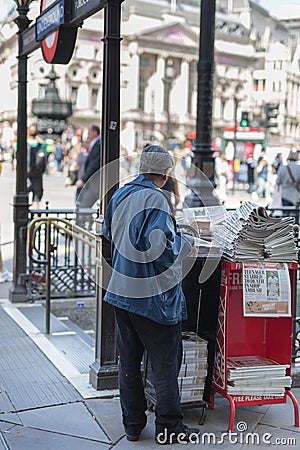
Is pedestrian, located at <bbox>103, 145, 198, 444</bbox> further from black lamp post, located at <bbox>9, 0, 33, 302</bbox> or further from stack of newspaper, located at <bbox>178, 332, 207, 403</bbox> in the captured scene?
black lamp post, located at <bbox>9, 0, 33, 302</bbox>

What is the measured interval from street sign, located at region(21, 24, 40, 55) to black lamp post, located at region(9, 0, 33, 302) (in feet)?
0.46

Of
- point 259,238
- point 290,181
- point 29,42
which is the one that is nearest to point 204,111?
point 29,42

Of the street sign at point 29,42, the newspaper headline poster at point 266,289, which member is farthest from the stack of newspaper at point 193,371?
the street sign at point 29,42

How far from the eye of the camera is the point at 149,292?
4098 mm

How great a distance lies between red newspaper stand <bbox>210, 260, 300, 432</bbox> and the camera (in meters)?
4.57

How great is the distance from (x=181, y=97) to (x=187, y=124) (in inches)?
171

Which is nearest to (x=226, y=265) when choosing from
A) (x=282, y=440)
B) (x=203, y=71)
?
(x=282, y=440)

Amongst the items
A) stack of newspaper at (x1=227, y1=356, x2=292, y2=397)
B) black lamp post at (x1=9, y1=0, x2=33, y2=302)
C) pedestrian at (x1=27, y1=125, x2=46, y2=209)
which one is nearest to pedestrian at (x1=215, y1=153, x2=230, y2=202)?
pedestrian at (x1=27, y1=125, x2=46, y2=209)

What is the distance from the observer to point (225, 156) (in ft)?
123

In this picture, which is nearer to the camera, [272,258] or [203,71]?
[272,258]

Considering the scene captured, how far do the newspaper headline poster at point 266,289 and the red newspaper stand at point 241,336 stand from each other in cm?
9

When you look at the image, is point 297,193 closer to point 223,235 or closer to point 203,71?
point 203,71

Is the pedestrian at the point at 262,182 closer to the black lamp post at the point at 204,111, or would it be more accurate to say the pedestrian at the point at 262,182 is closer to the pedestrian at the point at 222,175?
the pedestrian at the point at 222,175

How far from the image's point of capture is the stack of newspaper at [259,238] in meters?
4.49
